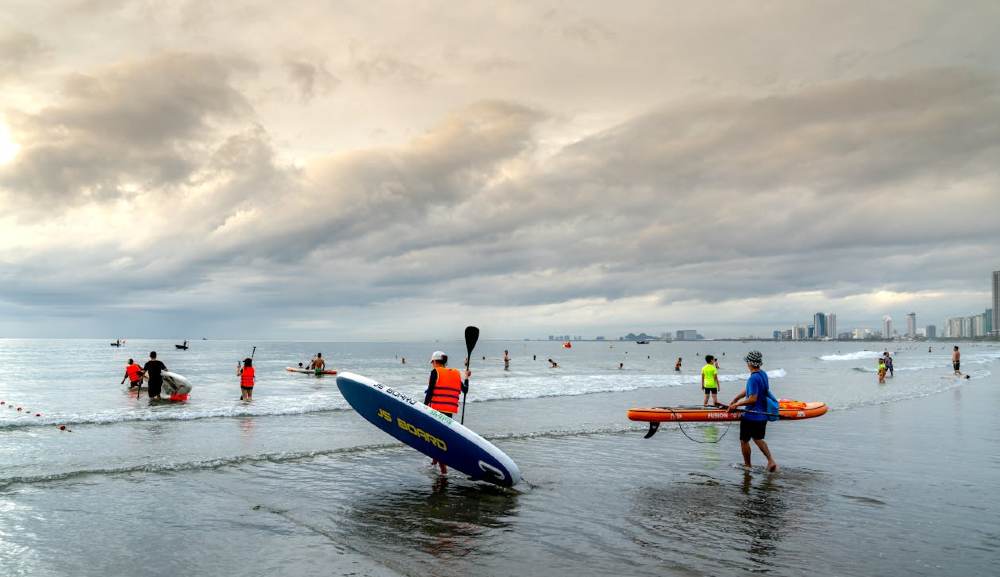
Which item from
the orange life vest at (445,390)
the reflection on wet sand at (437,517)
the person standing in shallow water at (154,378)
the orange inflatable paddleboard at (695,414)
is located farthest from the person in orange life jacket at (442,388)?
the person standing in shallow water at (154,378)

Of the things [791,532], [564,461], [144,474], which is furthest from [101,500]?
[791,532]

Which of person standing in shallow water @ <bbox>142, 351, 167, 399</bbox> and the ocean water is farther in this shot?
person standing in shallow water @ <bbox>142, 351, 167, 399</bbox>

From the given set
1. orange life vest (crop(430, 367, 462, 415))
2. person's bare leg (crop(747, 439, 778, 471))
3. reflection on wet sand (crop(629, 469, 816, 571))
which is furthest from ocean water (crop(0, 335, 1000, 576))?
orange life vest (crop(430, 367, 462, 415))

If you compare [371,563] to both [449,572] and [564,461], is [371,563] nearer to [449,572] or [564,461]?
[449,572]

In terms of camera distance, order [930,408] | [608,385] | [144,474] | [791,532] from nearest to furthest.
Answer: [791,532] < [144,474] < [930,408] < [608,385]

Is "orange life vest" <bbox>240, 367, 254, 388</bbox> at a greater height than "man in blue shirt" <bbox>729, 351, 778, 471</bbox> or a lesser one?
lesser

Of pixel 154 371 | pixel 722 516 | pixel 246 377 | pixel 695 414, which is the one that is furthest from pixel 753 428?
pixel 154 371

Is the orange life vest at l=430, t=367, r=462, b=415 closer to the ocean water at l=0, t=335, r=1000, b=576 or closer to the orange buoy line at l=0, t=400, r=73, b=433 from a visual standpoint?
the ocean water at l=0, t=335, r=1000, b=576

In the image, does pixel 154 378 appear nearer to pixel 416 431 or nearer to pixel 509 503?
pixel 416 431

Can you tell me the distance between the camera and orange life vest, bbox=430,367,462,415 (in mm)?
10094

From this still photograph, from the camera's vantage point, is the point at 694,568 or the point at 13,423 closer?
the point at 694,568

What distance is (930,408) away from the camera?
21125mm

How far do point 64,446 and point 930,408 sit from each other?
2545 centimetres

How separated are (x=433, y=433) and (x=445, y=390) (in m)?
0.91
